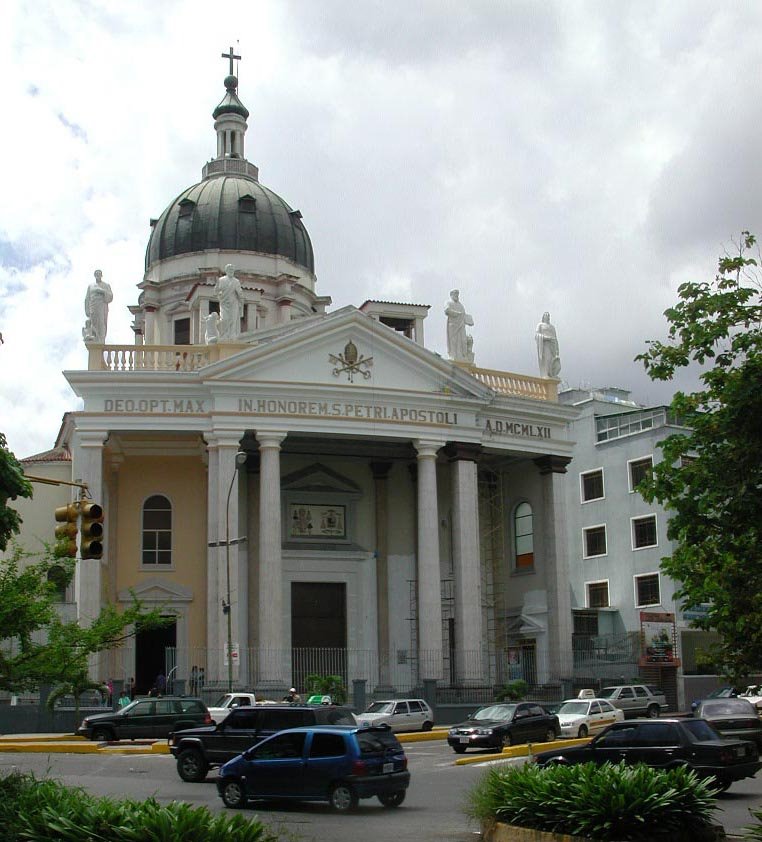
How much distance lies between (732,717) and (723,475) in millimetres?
14676

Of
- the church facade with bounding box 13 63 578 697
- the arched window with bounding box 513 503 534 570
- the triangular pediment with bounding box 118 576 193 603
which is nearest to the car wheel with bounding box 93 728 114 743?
the church facade with bounding box 13 63 578 697

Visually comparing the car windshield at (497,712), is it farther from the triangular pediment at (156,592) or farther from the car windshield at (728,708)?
the triangular pediment at (156,592)

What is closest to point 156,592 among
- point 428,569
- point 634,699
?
point 428,569

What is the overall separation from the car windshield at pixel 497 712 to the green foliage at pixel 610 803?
1582 cm

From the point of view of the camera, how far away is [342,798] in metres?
19.2

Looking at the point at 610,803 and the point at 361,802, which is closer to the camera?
the point at 610,803

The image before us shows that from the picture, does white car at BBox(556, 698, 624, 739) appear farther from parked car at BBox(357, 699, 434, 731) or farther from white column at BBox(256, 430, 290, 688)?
white column at BBox(256, 430, 290, 688)

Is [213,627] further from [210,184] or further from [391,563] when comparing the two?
[210,184]

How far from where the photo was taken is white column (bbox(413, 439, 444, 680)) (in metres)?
43.2

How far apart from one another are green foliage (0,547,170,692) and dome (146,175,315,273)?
19033mm

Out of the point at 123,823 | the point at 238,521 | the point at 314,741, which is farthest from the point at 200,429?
the point at 123,823

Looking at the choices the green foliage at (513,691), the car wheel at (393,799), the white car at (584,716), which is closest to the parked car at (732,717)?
the white car at (584,716)

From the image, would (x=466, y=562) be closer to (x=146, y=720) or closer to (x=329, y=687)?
(x=329, y=687)

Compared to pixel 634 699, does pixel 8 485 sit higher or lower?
higher
